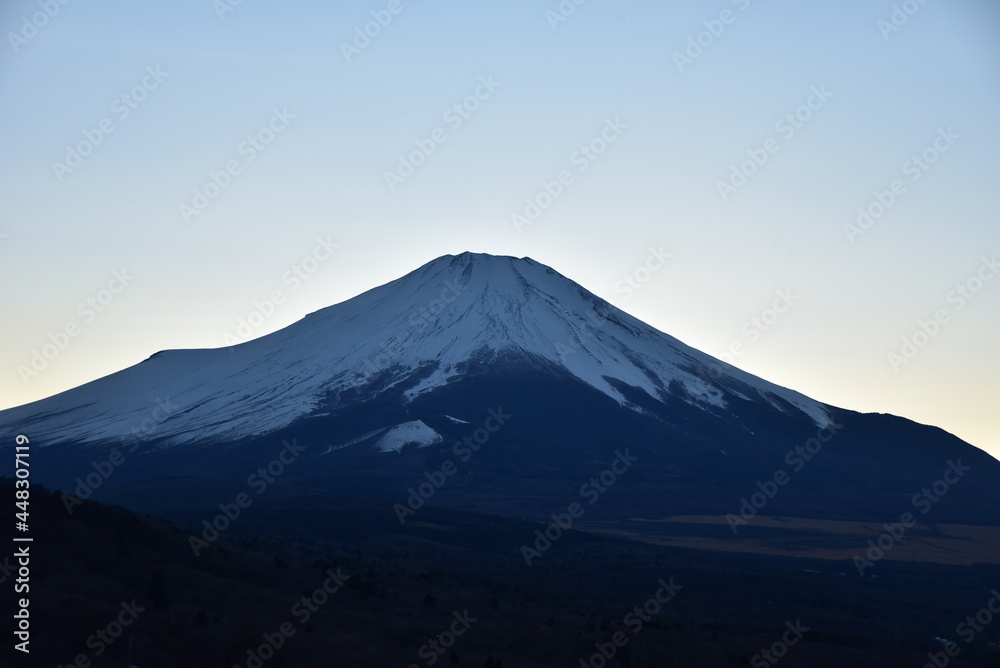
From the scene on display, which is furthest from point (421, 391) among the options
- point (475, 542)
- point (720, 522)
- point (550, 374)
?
point (475, 542)

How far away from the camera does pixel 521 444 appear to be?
160 metres

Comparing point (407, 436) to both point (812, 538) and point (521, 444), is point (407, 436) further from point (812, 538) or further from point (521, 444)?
point (812, 538)

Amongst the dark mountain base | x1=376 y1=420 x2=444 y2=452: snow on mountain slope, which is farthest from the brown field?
x1=376 y1=420 x2=444 y2=452: snow on mountain slope

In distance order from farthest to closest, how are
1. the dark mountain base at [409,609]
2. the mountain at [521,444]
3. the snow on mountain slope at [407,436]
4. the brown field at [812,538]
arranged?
the snow on mountain slope at [407,436] → the mountain at [521,444] → the brown field at [812,538] → the dark mountain base at [409,609]

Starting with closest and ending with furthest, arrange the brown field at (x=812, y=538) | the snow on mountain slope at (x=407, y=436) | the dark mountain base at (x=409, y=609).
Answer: the dark mountain base at (x=409, y=609), the brown field at (x=812, y=538), the snow on mountain slope at (x=407, y=436)

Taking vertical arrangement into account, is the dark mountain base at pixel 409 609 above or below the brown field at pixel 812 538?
below

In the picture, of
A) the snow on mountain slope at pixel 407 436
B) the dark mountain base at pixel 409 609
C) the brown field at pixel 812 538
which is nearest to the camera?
the dark mountain base at pixel 409 609

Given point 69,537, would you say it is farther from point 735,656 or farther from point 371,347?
point 371,347

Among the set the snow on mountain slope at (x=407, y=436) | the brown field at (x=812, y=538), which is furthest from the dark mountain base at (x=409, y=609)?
the snow on mountain slope at (x=407, y=436)

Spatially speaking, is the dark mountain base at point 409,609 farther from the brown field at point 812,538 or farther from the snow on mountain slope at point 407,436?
the snow on mountain slope at point 407,436

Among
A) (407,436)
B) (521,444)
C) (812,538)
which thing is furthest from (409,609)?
(521,444)

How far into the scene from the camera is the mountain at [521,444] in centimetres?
12644

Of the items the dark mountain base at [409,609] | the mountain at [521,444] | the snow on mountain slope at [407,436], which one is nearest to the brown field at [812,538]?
the mountain at [521,444]

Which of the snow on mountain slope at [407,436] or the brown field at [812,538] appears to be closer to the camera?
the brown field at [812,538]
